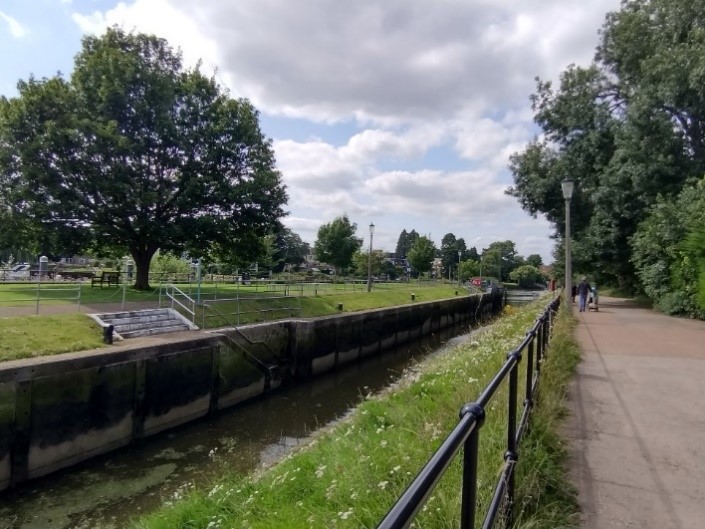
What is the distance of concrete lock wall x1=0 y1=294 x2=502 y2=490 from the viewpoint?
26.9ft

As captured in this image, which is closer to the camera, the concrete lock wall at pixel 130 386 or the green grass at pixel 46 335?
the concrete lock wall at pixel 130 386

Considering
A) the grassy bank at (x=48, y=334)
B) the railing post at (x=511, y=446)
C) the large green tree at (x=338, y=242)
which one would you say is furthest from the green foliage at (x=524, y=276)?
the railing post at (x=511, y=446)

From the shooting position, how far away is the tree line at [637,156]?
57.1 feet

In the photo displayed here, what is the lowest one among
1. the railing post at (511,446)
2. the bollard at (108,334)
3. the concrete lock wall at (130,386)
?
the concrete lock wall at (130,386)

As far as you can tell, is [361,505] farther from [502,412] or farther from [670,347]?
[670,347]

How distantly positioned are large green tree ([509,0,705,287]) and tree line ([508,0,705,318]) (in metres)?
0.05

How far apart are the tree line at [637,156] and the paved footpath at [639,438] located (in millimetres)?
8484

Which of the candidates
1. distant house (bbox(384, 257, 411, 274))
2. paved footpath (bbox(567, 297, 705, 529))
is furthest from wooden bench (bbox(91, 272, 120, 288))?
distant house (bbox(384, 257, 411, 274))

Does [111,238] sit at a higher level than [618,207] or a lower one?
lower

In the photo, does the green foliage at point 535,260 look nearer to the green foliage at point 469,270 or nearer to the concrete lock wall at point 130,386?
the green foliage at point 469,270

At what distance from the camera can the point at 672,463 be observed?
163 inches

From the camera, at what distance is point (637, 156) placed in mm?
20016

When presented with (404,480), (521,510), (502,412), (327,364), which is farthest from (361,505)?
(327,364)

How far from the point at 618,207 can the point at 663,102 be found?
4.53m
